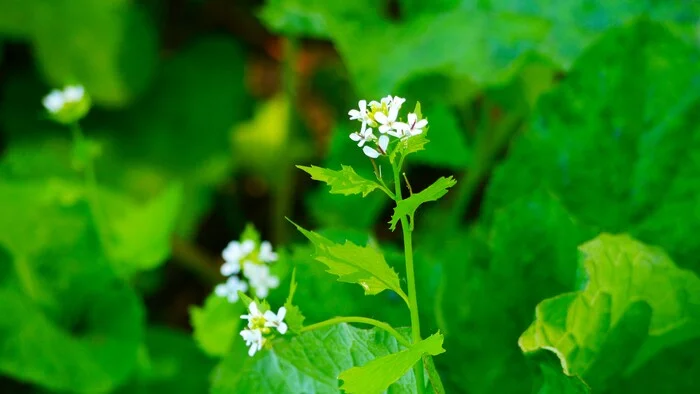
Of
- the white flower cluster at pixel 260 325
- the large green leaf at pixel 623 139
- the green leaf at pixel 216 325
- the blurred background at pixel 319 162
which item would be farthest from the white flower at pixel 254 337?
the large green leaf at pixel 623 139

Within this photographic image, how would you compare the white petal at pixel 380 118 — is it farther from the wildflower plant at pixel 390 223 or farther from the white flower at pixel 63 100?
the white flower at pixel 63 100

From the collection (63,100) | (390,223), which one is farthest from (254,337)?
(63,100)

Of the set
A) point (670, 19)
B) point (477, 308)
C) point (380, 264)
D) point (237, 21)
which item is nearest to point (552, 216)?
point (477, 308)

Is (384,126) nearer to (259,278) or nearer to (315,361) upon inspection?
(315,361)

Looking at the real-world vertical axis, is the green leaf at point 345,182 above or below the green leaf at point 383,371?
above

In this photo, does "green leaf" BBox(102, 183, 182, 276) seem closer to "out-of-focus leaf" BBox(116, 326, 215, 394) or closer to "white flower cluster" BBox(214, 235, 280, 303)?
"out-of-focus leaf" BBox(116, 326, 215, 394)

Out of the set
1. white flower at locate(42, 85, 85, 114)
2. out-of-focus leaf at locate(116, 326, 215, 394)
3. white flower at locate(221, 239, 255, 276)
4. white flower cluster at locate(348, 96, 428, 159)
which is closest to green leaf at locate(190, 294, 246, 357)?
white flower at locate(221, 239, 255, 276)
